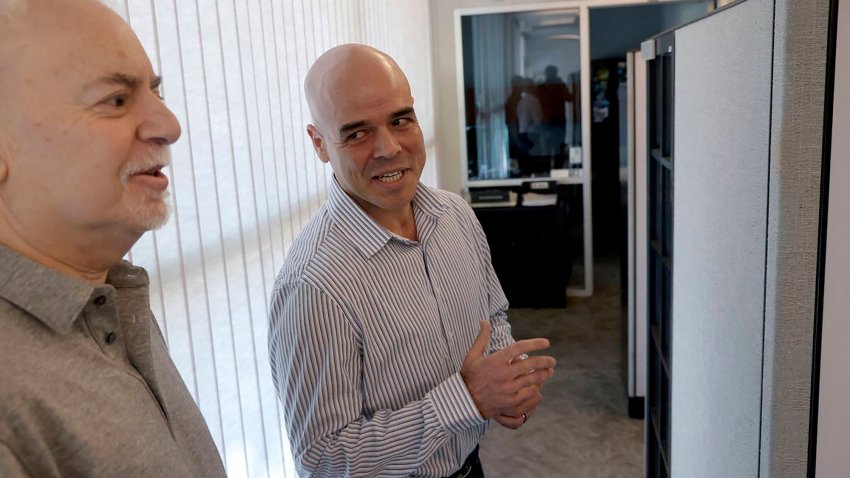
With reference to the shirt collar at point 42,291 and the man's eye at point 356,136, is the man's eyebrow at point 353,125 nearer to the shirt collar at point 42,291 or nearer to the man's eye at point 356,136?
the man's eye at point 356,136

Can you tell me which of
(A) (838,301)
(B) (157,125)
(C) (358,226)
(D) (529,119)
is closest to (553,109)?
(D) (529,119)

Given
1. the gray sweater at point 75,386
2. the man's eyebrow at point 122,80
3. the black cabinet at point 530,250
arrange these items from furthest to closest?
1. the black cabinet at point 530,250
2. the man's eyebrow at point 122,80
3. the gray sweater at point 75,386

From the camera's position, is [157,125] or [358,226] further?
[358,226]

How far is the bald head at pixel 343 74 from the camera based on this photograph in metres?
1.39

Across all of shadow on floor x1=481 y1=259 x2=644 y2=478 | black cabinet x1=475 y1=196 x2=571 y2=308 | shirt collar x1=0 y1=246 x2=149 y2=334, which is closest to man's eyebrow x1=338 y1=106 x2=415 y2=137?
shirt collar x1=0 y1=246 x2=149 y2=334

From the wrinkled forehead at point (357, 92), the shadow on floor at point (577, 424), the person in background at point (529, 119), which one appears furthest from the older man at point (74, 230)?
the person in background at point (529, 119)

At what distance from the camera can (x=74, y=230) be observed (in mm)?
740

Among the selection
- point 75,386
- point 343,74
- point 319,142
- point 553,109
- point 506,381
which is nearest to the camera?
point 75,386

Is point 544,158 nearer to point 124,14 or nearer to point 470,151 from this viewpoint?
point 470,151

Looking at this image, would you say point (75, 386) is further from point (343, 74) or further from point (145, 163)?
point (343, 74)

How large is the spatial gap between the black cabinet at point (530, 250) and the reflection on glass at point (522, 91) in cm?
46

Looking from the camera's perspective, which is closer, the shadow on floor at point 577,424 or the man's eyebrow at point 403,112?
the man's eyebrow at point 403,112

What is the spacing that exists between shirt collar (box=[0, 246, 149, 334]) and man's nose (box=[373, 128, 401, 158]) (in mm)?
752

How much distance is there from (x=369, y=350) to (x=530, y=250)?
13.0 ft
